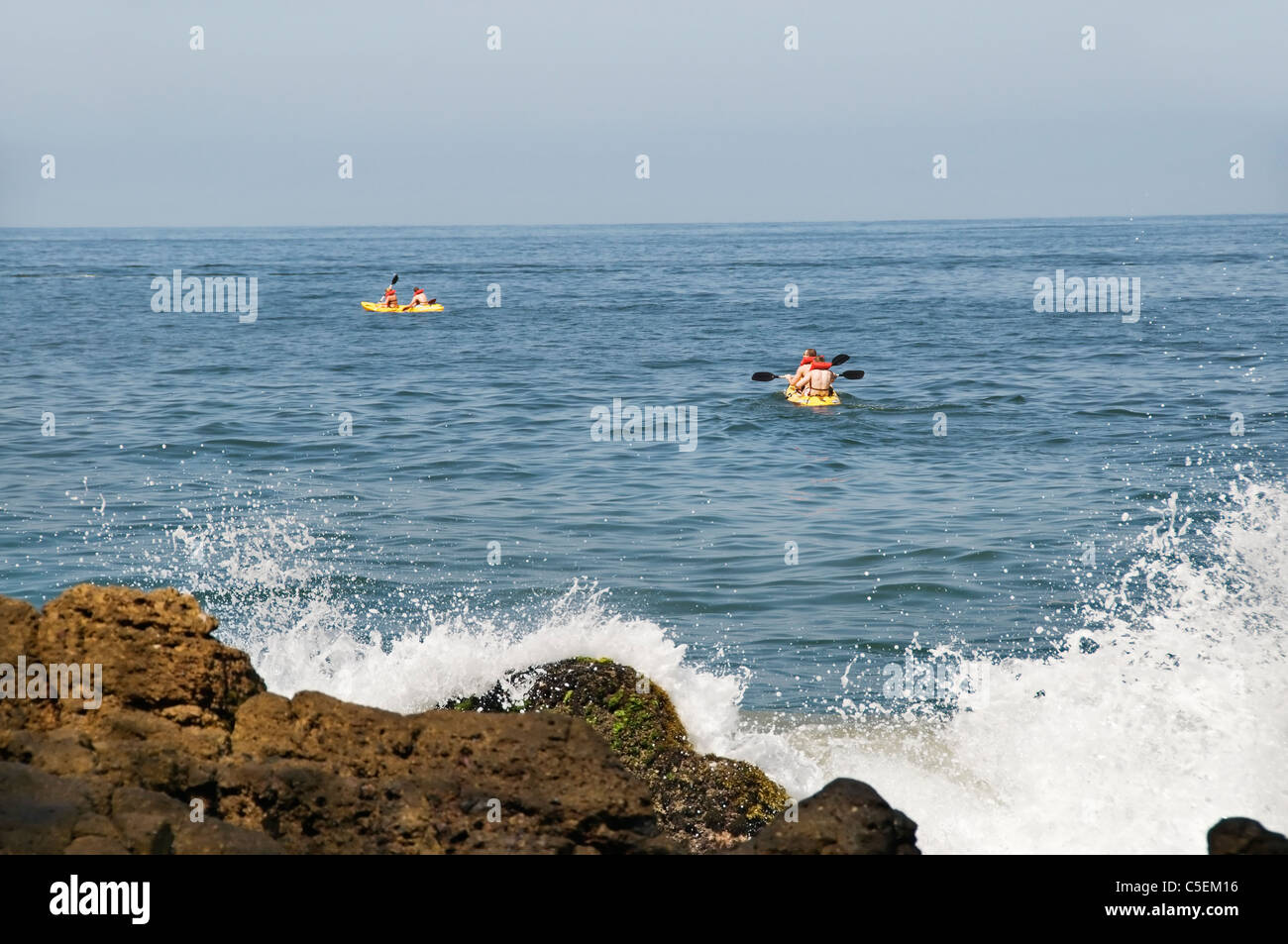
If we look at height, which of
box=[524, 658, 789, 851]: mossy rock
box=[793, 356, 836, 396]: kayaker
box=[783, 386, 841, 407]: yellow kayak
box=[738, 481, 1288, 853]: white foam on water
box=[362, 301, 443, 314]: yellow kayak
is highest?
box=[362, 301, 443, 314]: yellow kayak

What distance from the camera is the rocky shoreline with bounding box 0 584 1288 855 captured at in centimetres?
473

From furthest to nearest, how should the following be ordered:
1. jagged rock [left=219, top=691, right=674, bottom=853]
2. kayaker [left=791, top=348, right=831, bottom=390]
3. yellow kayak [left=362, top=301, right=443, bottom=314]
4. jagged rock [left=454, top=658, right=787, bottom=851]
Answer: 1. yellow kayak [left=362, top=301, right=443, bottom=314]
2. kayaker [left=791, top=348, right=831, bottom=390]
3. jagged rock [left=454, top=658, right=787, bottom=851]
4. jagged rock [left=219, top=691, right=674, bottom=853]

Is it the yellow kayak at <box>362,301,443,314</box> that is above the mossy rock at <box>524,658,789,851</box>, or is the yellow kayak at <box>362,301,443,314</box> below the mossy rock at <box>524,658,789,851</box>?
above

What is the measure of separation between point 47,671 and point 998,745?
615cm

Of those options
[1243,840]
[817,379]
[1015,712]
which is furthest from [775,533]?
[1243,840]

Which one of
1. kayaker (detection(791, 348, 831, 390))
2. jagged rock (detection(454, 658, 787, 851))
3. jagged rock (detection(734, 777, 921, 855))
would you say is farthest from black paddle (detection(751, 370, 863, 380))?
jagged rock (detection(734, 777, 921, 855))

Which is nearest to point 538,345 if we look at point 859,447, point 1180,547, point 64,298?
point 859,447

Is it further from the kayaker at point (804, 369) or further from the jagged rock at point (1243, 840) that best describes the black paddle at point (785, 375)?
the jagged rock at point (1243, 840)

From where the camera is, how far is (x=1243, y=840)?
15.2 feet

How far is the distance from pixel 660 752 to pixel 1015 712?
3.62 m

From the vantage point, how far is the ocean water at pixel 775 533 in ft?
27.9

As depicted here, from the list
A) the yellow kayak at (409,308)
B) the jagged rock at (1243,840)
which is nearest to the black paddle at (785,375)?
the yellow kayak at (409,308)

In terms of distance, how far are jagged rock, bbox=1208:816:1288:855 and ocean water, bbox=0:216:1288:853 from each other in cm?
260

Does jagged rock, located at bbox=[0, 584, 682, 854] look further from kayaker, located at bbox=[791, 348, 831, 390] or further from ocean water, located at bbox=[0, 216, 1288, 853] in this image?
kayaker, located at bbox=[791, 348, 831, 390]
